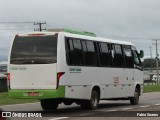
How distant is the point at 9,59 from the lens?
713 inches

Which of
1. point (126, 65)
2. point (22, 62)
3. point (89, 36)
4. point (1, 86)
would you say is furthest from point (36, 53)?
point (1, 86)

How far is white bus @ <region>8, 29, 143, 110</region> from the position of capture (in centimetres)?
1714

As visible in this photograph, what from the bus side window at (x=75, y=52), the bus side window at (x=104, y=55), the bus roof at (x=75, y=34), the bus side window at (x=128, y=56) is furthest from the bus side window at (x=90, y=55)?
the bus side window at (x=128, y=56)

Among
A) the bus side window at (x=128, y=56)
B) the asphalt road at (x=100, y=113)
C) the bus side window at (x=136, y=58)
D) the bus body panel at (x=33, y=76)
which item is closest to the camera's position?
the asphalt road at (x=100, y=113)

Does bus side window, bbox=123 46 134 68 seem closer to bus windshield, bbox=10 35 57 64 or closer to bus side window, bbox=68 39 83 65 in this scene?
bus side window, bbox=68 39 83 65

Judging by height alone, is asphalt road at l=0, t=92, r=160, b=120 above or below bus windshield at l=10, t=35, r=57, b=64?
below

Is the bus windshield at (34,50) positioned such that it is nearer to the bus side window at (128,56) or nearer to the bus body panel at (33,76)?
the bus body panel at (33,76)

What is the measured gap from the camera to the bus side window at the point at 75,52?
59.0 feet

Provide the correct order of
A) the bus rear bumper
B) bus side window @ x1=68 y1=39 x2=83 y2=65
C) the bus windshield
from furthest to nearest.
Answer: bus side window @ x1=68 y1=39 x2=83 y2=65 < the bus windshield < the bus rear bumper

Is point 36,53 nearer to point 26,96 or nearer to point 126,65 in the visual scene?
point 26,96

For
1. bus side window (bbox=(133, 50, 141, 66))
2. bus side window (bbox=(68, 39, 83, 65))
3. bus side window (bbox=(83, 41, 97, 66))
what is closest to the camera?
bus side window (bbox=(68, 39, 83, 65))

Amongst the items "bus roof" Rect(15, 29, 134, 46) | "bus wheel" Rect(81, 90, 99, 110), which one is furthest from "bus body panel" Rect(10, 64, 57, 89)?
"bus wheel" Rect(81, 90, 99, 110)

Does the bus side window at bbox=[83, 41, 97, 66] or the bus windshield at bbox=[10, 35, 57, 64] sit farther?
the bus side window at bbox=[83, 41, 97, 66]

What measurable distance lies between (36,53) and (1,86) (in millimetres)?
23827
